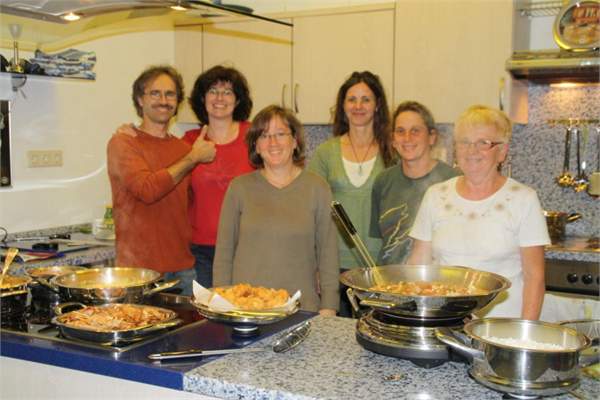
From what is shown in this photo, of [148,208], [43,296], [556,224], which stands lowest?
[43,296]

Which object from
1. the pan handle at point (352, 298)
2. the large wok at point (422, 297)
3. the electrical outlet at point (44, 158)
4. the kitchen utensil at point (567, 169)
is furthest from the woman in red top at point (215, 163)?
the kitchen utensil at point (567, 169)

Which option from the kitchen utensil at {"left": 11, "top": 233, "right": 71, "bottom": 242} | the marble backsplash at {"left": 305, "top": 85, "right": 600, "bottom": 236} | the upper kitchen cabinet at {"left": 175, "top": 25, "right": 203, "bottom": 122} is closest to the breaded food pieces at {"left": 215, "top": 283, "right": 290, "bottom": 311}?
the kitchen utensil at {"left": 11, "top": 233, "right": 71, "bottom": 242}

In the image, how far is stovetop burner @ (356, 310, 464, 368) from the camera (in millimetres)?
1637

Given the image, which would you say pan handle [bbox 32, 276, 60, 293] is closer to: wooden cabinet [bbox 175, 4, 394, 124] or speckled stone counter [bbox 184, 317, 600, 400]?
speckled stone counter [bbox 184, 317, 600, 400]

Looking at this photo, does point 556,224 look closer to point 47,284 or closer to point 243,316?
point 243,316

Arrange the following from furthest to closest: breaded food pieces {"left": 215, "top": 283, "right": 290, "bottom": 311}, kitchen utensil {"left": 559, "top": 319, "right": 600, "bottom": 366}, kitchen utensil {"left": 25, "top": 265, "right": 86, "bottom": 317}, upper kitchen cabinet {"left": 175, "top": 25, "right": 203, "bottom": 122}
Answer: upper kitchen cabinet {"left": 175, "top": 25, "right": 203, "bottom": 122} < kitchen utensil {"left": 25, "top": 265, "right": 86, "bottom": 317} < breaded food pieces {"left": 215, "top": 283, "right": 290, "bottom": 311} < kitchen utensil {"left": 559, "top": 319, "right": 600, "bottom": 366}

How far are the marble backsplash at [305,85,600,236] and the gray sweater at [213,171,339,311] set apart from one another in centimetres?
161

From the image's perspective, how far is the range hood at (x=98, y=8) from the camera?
1972 mm

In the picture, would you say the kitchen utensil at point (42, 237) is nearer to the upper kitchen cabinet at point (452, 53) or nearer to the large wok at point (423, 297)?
the upper kitchen cabinet at point (452, 53)

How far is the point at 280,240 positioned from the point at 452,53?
1.72 meters

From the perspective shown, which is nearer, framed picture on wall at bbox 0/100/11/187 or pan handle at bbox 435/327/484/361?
pan handle at bbox 435/327/484/361

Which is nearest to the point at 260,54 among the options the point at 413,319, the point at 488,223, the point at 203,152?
the point at 203,152

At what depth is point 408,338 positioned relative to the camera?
66.1 inches

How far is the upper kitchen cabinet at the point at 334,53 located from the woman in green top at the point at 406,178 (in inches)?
40.6
